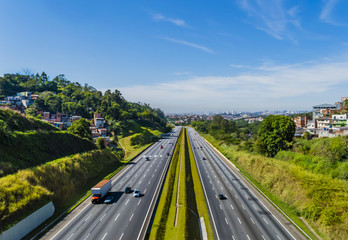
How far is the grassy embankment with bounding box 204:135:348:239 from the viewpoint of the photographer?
31062 mm

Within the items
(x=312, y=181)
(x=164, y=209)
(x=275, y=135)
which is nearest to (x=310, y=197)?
(x=312, y=181)

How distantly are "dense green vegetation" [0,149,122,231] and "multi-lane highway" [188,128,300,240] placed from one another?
87.4 feet

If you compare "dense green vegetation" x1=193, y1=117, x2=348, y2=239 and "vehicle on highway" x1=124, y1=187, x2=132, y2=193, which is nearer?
"dense green vegetation" x1=193, y1=117, x2=348, y2=239

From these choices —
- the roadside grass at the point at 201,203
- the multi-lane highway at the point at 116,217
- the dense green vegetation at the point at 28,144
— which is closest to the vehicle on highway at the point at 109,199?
the multi-lane highway at the point at 116,217

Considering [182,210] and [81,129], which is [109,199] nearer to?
[182,210]

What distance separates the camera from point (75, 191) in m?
44.6

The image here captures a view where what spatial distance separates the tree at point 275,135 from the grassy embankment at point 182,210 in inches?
1124

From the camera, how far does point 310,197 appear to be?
1463 inches

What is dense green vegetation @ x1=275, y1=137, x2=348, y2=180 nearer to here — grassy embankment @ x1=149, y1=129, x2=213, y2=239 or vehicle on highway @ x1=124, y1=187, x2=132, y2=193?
grassy embankment @ x1=149, y1=129, x2=213, y2=239

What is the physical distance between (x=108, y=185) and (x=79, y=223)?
39.9 ft

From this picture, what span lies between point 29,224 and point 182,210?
22.6 m

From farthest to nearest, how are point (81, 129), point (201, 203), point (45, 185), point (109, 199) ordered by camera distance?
point (81, 129), point (201, 203), point (109, 199), point (45, 185)

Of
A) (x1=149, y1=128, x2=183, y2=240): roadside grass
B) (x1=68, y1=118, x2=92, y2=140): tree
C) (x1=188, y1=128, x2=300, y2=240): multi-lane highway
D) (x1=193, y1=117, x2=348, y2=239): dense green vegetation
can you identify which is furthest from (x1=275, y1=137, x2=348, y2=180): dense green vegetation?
(x1=68, y1=118, x2=92, y2=140): tree

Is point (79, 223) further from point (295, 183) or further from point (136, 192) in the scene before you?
point (295, 183)
